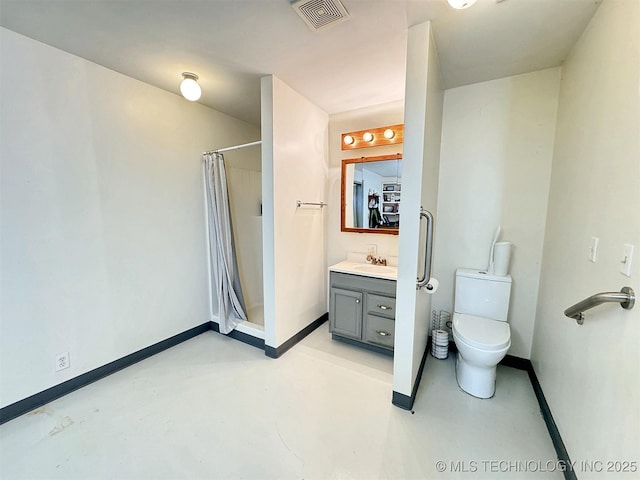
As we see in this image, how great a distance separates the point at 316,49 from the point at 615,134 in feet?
5.38

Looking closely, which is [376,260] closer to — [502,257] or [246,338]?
[502,257]

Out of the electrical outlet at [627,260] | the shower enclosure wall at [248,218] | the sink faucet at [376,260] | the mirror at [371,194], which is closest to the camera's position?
the electrical outlet at [627,260]

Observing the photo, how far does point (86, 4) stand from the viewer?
1.34 metres

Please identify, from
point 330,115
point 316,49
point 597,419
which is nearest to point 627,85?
point 597,419

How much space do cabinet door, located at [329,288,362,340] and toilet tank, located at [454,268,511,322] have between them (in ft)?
2.75

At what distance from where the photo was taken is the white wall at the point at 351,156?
101 inches

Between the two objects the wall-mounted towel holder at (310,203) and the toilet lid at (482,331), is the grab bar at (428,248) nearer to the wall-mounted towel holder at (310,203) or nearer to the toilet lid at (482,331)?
the toilet lid at (482,331)

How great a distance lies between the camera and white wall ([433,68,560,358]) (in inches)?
77.7

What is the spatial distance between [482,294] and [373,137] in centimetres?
172

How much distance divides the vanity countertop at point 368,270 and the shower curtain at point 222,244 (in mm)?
1052

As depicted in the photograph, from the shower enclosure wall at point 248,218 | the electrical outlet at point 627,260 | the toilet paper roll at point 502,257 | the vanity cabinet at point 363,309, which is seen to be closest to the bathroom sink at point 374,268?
the vanity cabinet at point 363,309

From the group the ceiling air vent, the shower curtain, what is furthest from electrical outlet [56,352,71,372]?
the ceiling air vent

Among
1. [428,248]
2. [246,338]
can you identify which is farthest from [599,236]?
[246,338]

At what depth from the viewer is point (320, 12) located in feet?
4.49
